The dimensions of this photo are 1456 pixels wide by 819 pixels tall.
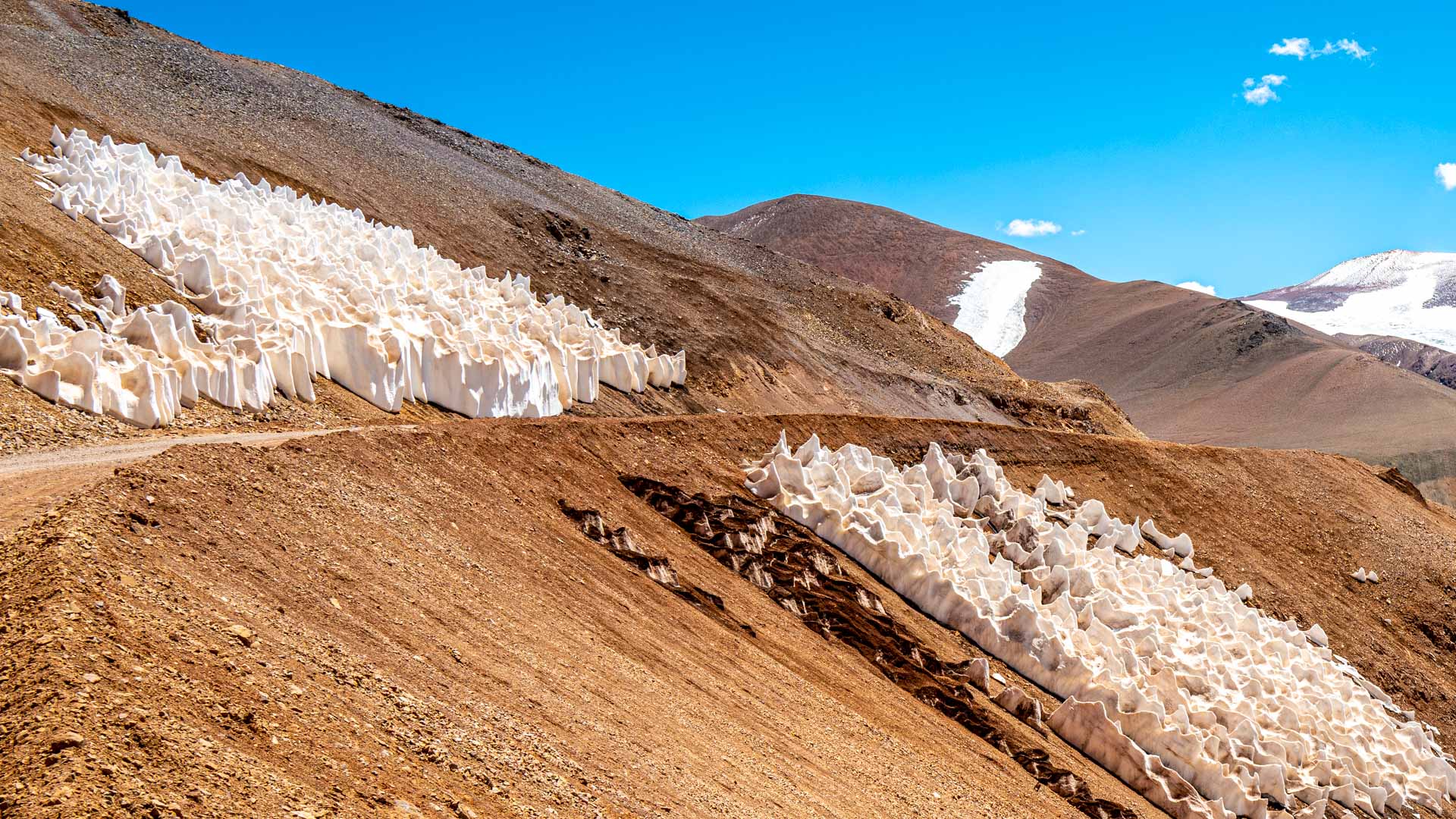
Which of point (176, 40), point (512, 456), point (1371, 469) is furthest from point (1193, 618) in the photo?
point (176, 40)

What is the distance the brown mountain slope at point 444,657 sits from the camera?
14.8ft

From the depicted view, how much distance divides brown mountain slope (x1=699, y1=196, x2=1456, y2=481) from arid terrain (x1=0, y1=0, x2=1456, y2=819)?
115ft

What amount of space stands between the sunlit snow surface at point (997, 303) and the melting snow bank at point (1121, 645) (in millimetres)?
66283

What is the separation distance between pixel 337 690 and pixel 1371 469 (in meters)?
31.2

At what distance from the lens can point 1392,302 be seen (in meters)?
124

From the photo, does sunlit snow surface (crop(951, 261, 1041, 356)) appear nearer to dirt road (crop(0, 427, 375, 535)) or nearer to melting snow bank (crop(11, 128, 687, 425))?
melting snow bank (crop(11, 128, 687, 425))

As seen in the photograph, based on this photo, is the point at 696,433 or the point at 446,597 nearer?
the point at 446,597

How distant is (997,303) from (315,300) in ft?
270

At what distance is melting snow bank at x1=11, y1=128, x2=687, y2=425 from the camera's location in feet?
43.0

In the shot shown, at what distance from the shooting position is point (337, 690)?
549cm

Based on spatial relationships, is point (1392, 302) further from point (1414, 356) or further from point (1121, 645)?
point (1121, 645)

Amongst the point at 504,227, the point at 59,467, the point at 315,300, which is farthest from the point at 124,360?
the point at 504,227

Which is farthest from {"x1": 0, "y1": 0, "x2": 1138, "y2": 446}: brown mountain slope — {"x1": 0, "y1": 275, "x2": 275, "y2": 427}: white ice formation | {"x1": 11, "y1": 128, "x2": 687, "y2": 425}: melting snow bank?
{"x1": 0, "y1": 275, "x2": 275, "y2": 427}: white ice formation

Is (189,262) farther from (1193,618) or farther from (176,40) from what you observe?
(176,40)
